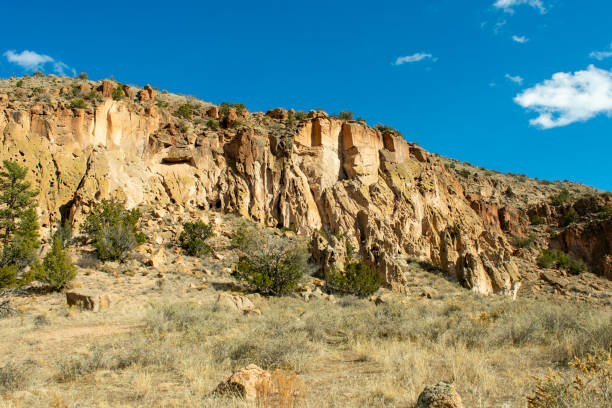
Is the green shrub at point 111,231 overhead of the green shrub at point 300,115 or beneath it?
beneath

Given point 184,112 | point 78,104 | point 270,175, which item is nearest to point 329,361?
point 270,175

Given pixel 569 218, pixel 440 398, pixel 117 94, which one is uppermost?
pixel 117 94

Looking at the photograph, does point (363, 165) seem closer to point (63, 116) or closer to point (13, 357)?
point (63, 116)

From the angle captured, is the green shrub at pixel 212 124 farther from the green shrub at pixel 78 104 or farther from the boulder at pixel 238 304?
the boulder at pixel 238 304

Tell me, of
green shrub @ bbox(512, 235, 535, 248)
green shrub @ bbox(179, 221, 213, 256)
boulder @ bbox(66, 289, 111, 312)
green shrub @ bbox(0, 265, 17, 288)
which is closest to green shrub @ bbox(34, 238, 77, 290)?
green shrub @ bbox(0, 265, 17, 288)

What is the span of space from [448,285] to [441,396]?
21105 mm

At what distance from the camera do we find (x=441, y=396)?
3.83 metres

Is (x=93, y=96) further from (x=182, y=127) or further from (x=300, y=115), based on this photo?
(x=300, y=115)

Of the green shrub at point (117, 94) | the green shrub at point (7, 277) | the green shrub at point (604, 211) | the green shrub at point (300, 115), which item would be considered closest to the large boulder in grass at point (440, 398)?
the green shrub at point (7, 277)

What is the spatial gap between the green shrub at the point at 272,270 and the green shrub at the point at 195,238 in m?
5.42

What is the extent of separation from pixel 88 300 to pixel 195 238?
10891 millimetres

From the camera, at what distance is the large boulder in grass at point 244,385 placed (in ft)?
15.1

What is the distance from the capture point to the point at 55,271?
15.2 meters

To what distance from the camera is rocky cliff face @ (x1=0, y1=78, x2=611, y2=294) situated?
2478 centimetres
